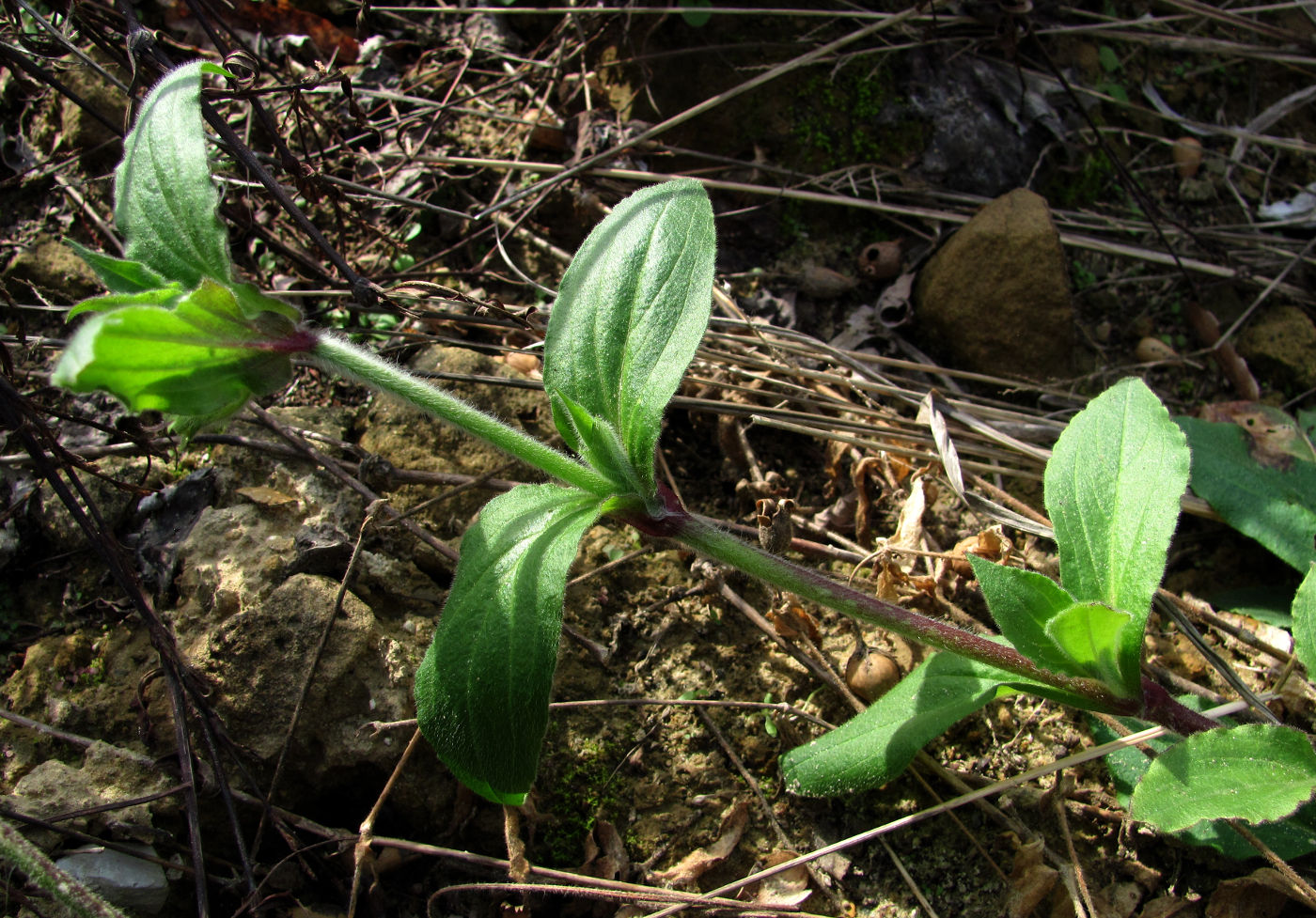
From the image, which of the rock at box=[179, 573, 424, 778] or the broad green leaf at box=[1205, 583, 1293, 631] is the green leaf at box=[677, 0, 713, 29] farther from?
the broad green leaf at box=[1205, 583, 1293, 631]

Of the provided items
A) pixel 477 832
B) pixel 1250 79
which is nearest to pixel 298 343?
pixel 477 832

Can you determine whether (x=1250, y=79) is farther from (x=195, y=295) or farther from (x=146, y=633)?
(x=146, y=633)

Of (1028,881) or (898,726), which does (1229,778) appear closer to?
(1028,881)

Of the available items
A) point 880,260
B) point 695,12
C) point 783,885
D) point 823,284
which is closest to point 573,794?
point 783,885

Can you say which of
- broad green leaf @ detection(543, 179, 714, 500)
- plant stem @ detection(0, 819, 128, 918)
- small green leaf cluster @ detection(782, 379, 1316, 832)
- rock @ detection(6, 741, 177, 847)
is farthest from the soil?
broad green leaf @ detection(543, 179, 714, 500)

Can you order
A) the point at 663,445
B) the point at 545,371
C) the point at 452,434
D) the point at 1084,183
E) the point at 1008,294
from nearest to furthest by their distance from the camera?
the point at 545,371, the point at 452,434, the point at 663,445, the point at 1008,294, the point at 1084,183

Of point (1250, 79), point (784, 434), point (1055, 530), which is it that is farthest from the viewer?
point (1250, 79)
